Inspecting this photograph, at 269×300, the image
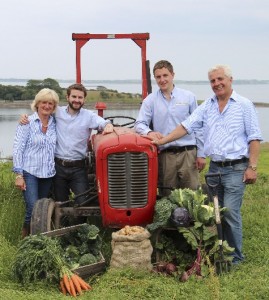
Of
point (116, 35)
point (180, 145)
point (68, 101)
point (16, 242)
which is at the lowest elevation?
point (16, 242)

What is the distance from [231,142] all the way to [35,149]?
6.71 ft

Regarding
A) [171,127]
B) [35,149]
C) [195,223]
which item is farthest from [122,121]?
[195,223]

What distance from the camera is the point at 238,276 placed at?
5.16 metres

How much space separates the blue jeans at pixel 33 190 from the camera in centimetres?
620

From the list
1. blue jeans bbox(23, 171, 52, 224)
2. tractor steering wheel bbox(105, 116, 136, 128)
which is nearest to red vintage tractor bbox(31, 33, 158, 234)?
blue jeans bbox(23, 171, 52, 224)

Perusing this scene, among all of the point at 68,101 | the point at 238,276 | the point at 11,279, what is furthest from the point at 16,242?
the point at 238,276

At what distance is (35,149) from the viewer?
615 centimetres

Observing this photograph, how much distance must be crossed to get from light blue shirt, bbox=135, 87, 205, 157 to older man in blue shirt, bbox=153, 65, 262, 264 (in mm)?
670

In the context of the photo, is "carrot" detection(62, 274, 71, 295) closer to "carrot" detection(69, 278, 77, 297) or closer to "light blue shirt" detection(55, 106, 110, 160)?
"carrot" detection(69, 278, 77, 297)

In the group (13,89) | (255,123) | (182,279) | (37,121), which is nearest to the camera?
(182,279)

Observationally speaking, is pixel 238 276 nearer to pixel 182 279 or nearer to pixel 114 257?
pixel 182 279

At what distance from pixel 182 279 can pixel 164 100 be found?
2024 mm

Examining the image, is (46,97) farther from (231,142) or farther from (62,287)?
(62,287)

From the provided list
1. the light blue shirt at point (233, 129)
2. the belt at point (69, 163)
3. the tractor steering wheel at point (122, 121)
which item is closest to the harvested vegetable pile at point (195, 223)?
the light blue shirt at point (233, 129)
